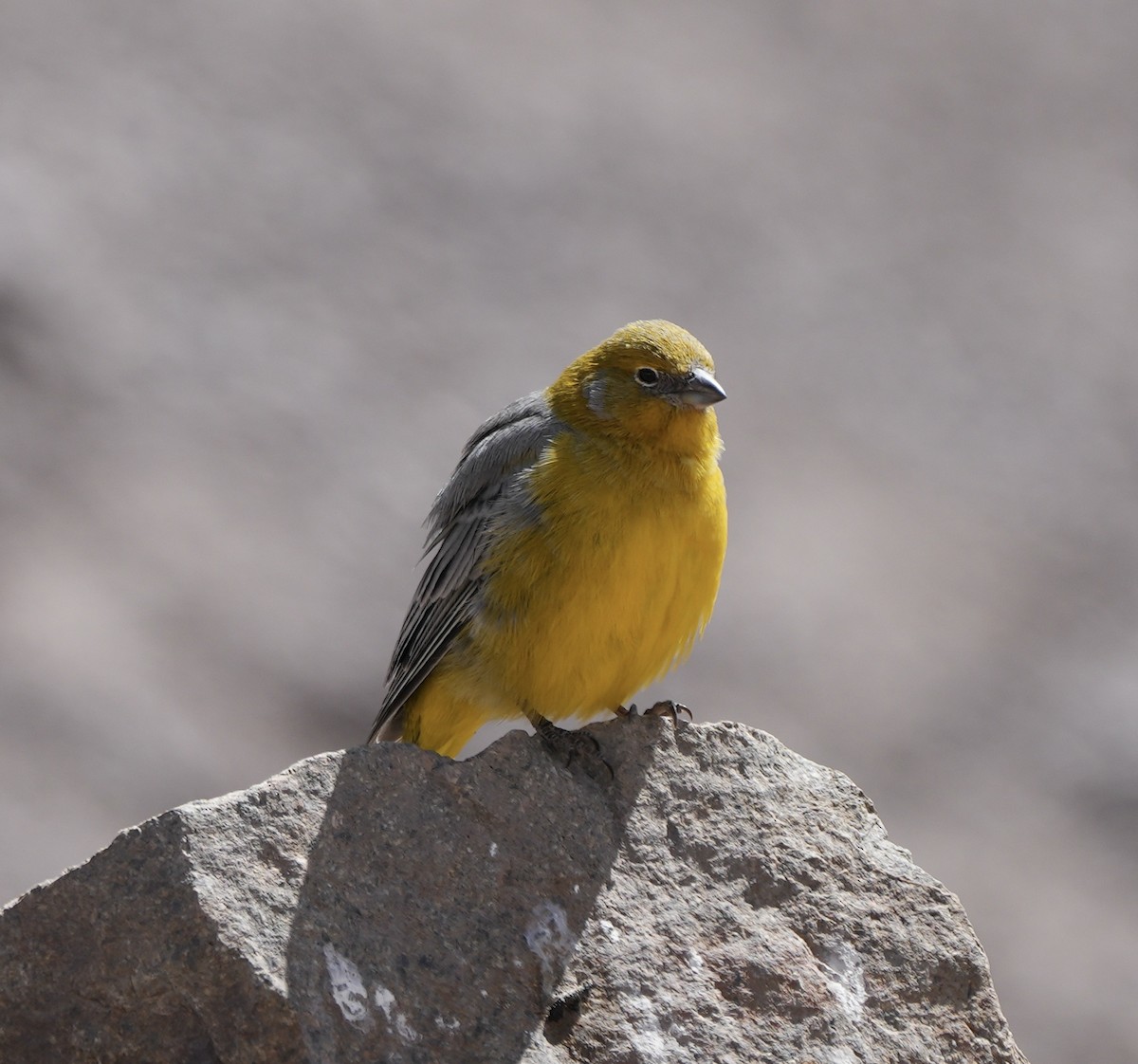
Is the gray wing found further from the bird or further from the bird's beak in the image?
the bird's beak

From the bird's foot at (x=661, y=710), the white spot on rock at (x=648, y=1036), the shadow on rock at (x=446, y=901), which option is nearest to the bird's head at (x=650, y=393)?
the bird's foot at (x=661, y=710)

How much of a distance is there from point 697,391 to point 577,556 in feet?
2.61

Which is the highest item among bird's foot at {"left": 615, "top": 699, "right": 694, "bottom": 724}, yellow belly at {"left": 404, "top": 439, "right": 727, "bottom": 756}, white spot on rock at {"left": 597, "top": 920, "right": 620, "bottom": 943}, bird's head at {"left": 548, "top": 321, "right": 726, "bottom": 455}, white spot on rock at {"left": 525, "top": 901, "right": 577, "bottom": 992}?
bird's head at {"left": 548, "top": 321, "right": 726, "bottom": 455}

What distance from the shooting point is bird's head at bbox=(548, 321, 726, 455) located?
6.19 meters

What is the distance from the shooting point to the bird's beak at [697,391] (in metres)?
6.21

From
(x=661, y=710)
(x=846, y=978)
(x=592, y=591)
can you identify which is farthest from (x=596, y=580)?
(x=846, y=978)

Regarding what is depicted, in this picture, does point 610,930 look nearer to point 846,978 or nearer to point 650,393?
point 846,978

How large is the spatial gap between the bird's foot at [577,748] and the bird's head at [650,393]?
42.9 inches

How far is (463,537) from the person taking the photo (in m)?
6.39

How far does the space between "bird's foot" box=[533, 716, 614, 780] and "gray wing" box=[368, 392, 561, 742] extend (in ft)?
2.17

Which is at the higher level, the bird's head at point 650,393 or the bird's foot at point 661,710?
the bird's head at point 650,393

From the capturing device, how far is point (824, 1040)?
16.0 ft

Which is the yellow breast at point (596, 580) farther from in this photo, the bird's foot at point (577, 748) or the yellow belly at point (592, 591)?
the bird's foot at point (577, 748)

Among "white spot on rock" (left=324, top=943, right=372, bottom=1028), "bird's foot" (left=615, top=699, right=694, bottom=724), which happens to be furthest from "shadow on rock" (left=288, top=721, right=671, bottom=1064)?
"bird's foot" (left=615, top=699, right=694, bottom=724)
